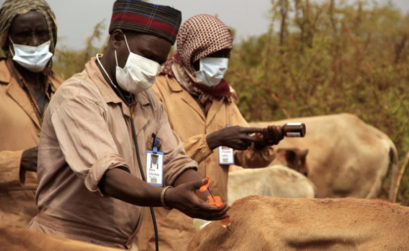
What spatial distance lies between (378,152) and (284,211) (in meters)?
6.77

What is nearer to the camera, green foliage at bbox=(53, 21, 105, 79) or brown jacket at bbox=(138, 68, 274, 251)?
brown jacket at bbox=(138, 68, 274, 251)

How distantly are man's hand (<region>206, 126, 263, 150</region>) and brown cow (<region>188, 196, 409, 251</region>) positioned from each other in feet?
4.79

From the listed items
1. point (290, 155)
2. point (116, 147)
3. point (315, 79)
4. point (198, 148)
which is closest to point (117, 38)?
point (116, 147)

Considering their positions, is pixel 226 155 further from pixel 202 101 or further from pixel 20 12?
pixel 20 12

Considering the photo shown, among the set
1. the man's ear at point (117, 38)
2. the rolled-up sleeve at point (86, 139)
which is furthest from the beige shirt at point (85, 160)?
the man's ear at point (117, 38)

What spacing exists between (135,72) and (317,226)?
37.7 inches

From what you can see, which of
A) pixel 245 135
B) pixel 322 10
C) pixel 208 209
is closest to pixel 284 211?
pixel 208 209

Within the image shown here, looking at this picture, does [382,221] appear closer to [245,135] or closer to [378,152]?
[245,135]

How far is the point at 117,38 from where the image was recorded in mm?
2688

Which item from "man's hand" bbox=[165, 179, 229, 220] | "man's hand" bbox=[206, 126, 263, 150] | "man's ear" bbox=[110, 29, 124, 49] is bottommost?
"man's hand" bbox=[206, 126, 263, 150]

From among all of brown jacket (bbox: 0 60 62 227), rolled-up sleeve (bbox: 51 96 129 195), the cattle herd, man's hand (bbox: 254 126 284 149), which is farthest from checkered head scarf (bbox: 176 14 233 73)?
the cattle herd

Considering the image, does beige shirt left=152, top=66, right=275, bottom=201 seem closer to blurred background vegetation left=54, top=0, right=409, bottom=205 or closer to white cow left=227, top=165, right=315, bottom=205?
white cow left=227, top=165, right=315, bottom=205

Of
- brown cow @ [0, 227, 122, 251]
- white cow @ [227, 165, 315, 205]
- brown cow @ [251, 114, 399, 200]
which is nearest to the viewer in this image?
brown cow @ [0, 227, 122, 251]

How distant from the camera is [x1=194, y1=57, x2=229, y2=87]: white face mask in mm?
3996
